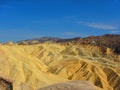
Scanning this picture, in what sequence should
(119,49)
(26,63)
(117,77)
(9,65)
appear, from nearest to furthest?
(9,65), (26,63), (117,77), (119,49)

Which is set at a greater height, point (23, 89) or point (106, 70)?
point (23, 89)

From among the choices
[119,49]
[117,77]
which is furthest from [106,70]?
[119,49]

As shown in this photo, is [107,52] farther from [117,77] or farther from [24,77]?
[24,77]

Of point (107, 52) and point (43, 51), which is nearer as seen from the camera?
point (43, 51)

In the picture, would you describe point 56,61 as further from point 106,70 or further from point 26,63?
point 26,63

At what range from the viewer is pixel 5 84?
42.9 feet

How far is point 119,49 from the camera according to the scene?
362ft

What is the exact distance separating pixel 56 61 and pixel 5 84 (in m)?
47.1

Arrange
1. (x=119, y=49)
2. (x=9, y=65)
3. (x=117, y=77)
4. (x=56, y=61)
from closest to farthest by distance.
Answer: (x=9, y=65) < (x=117, y=77) < (x=56, y=61) < (x=119, y=49)

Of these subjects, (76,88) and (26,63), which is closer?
(76,88)

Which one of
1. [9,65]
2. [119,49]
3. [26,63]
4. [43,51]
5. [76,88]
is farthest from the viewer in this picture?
[119,49]

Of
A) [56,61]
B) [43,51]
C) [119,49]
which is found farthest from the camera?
[119,49]

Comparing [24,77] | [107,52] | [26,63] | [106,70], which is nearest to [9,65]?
[24,77]

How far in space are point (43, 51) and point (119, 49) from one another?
49112 mm
